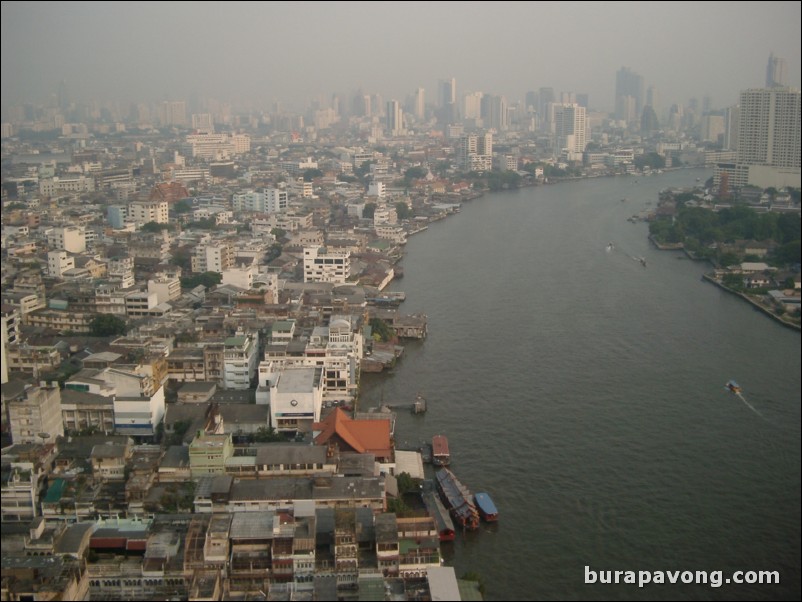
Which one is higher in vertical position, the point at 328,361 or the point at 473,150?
the point at 473,150

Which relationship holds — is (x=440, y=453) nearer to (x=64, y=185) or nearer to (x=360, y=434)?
(x=360, y=434)

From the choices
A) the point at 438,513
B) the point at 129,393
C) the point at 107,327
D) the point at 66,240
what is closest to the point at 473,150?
the point at 66,240

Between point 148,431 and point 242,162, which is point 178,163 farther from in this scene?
point 148,431

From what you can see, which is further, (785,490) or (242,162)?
(242,162)

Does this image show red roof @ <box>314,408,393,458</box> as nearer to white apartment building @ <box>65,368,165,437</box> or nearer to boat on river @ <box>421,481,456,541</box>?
boat on river @ <box>421,481,456,541</box>

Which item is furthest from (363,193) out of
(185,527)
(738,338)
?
(185,527)

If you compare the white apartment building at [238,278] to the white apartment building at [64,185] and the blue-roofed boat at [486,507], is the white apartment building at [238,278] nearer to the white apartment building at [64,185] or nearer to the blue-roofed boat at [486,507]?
the blue-roofed boat at [486,507]
